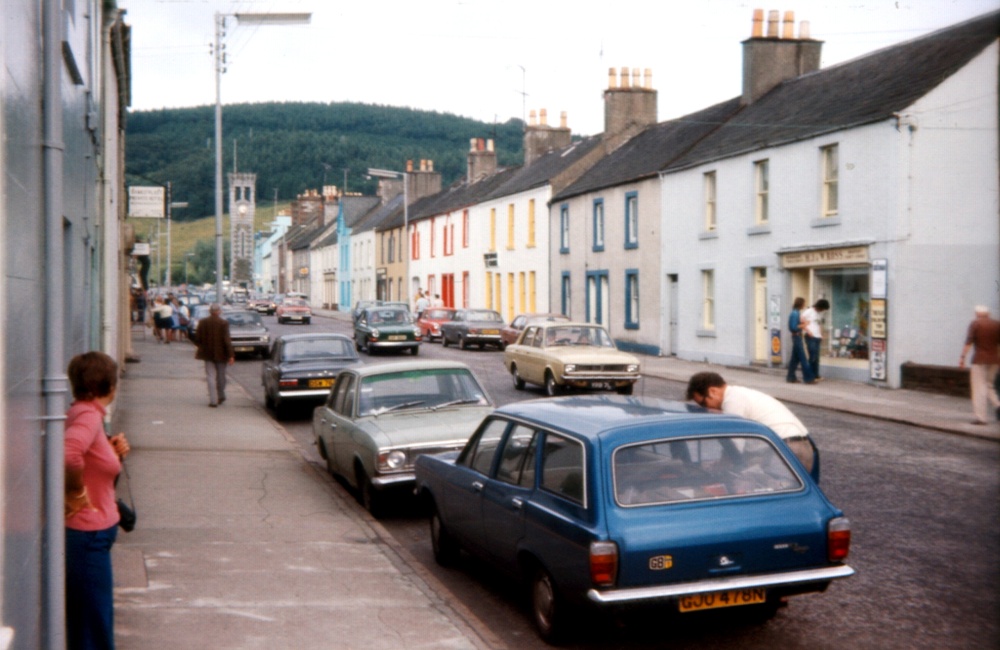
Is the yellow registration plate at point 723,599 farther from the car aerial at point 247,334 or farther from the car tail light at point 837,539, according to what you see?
the car aerial at point 247,334

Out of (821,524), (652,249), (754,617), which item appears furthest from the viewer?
(652,249)

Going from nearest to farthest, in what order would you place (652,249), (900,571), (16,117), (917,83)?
1. (16,117)
2. (900,571)
3. (917,83)
4. (652,249)

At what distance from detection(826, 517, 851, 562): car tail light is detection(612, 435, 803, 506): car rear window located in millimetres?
306

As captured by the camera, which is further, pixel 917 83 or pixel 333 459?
pixel 917 83

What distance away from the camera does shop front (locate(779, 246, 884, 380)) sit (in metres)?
22.7

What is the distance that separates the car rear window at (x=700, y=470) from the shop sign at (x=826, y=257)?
1714 cm

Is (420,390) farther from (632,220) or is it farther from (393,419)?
(632,220)

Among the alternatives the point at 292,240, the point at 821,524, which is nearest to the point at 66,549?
the point at 821,524

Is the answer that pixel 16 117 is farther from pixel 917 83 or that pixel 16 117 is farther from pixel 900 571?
pixel 917 83

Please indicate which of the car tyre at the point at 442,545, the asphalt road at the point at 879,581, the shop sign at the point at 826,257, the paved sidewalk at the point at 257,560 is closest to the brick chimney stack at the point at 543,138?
the shop sign at the point at 826,257

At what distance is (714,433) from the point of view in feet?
21.1

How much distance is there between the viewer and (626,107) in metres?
42.2

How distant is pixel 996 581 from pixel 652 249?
2695cm

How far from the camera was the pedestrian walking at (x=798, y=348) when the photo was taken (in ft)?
75.2
